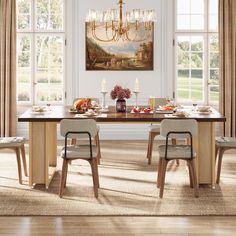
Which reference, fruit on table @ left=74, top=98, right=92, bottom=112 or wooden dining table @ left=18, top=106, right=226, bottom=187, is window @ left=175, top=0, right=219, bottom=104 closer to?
fruit on table @ left=74, top=98, right=92, bottom=112

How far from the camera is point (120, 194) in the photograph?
566 centimetres

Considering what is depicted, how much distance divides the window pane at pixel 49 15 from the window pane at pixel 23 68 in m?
0.33

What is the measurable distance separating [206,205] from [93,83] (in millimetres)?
4526

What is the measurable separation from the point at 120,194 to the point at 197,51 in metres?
4.38

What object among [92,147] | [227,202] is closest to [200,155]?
[227,202]

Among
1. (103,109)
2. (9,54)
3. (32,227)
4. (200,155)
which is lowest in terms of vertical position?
(32,227)

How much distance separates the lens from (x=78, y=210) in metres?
5.07

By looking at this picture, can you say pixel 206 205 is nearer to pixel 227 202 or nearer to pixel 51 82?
pixel 227 202

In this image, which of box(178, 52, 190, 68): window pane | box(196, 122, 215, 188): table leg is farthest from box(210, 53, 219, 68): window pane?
box(196, 122, 215, 188): table leg

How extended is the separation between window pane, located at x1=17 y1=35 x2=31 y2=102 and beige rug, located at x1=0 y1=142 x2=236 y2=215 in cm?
235

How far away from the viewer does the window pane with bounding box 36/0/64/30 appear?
9.37 meters

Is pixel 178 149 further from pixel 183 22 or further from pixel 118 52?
pixel 183 22

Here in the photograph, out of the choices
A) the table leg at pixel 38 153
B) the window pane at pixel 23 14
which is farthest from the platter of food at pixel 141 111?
the window pane at pixel 23 14

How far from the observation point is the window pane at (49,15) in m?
9.37
